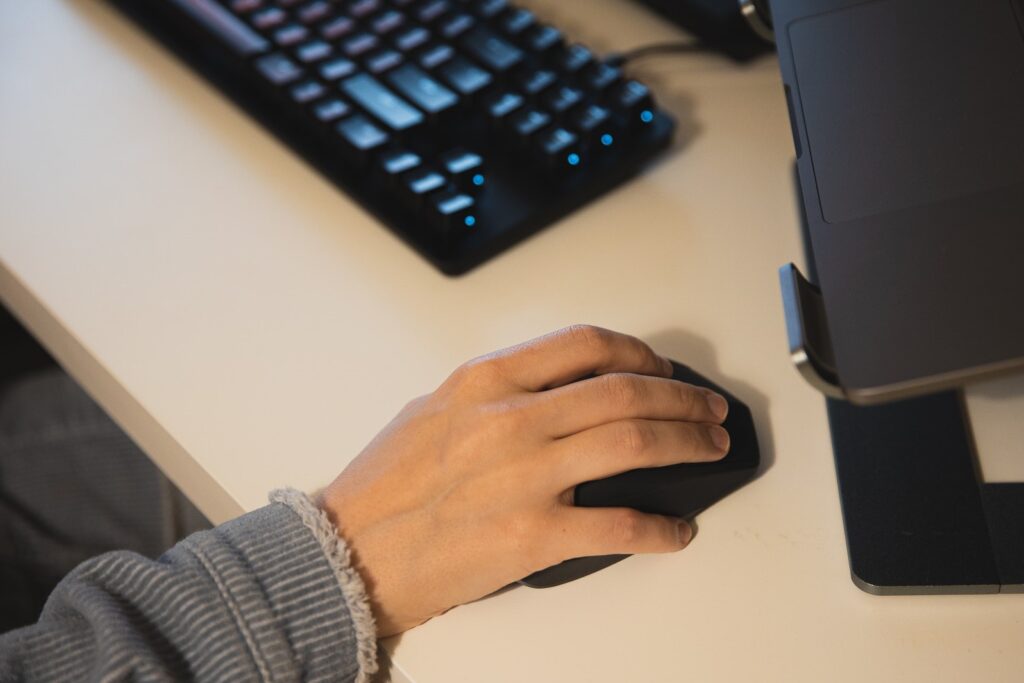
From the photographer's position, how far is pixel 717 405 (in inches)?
20.6

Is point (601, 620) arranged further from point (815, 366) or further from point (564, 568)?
point (815, 366)

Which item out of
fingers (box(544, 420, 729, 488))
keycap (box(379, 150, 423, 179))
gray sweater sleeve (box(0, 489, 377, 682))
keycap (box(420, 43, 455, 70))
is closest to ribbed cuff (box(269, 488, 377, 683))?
gray sweater sleeve (box(0, 489, 377, 682))

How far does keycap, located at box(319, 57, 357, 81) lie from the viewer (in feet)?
2.28

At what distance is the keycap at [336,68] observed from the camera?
0.70m

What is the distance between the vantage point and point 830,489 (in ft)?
1.70

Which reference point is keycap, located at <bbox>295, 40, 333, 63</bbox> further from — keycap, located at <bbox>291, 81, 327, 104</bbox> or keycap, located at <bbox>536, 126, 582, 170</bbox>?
keycap, located at <bbox>536, 126, 582, 170</bbox>

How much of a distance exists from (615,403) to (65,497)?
455 mm

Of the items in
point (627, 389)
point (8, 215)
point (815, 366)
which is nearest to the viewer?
point (815, 366)

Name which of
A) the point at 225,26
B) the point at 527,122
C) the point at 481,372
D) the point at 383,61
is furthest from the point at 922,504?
the point at 225,26

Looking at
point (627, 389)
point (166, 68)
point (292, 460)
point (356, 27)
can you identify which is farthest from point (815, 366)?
point (166, 68)

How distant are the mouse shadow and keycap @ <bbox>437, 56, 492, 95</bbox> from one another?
0.68 feet

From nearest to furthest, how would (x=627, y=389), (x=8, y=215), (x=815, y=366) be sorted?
(x=815, y=366) → (x=627, y=389) → (x=8, y=215)

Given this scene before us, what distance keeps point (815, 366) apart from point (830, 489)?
0.14 meters

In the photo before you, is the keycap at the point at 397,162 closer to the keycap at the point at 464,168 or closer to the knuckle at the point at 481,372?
the keycap at the point at 464,168
